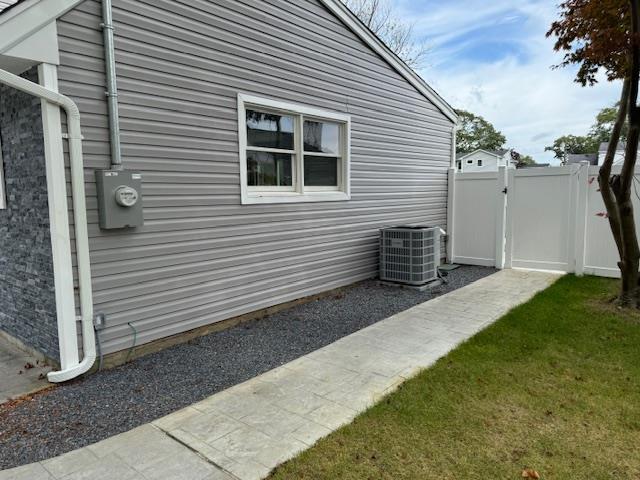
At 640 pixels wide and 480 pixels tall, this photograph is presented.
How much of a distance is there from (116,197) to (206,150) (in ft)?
3.67

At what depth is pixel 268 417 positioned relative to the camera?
282 centimetres

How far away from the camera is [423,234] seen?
6.25 meters

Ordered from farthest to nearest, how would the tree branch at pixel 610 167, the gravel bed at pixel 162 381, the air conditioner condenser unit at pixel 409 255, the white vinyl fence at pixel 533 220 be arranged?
the white vinyl fence at pixel 533 220
the air conditioner condenser unit at pixel 409 255
the tree branch at pixel 610 167
the gravel bed at pixel 162 381

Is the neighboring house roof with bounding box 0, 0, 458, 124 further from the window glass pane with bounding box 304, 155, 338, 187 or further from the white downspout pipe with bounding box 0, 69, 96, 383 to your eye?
the window glass pane with bounding box 304, 155, 338, 187

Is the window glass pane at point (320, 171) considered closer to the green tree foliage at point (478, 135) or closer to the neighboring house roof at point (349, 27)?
the neighboring house roof at point (349, 27)

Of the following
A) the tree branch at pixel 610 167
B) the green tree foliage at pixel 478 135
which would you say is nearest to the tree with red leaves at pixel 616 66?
the tree branch at pixel 610 167

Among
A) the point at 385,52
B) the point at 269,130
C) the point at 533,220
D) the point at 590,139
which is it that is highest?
the point at 590,139

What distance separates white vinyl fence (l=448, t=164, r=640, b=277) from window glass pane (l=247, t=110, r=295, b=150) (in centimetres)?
433

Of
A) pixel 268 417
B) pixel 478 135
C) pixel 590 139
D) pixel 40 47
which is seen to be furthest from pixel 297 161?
pixel 590 139

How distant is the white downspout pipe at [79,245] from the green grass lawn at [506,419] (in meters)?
2.07

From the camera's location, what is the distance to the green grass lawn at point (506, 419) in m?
2.25

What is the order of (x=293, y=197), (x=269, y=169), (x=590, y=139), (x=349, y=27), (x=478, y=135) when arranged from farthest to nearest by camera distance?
(x=478, y=135)
(x=590, y=139)
(x=349, y=27)
(x=293, y=197)
(x=269, y=169)

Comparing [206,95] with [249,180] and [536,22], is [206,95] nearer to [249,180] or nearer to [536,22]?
[249,180]

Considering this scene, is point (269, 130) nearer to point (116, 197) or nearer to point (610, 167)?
point (116, 197)
